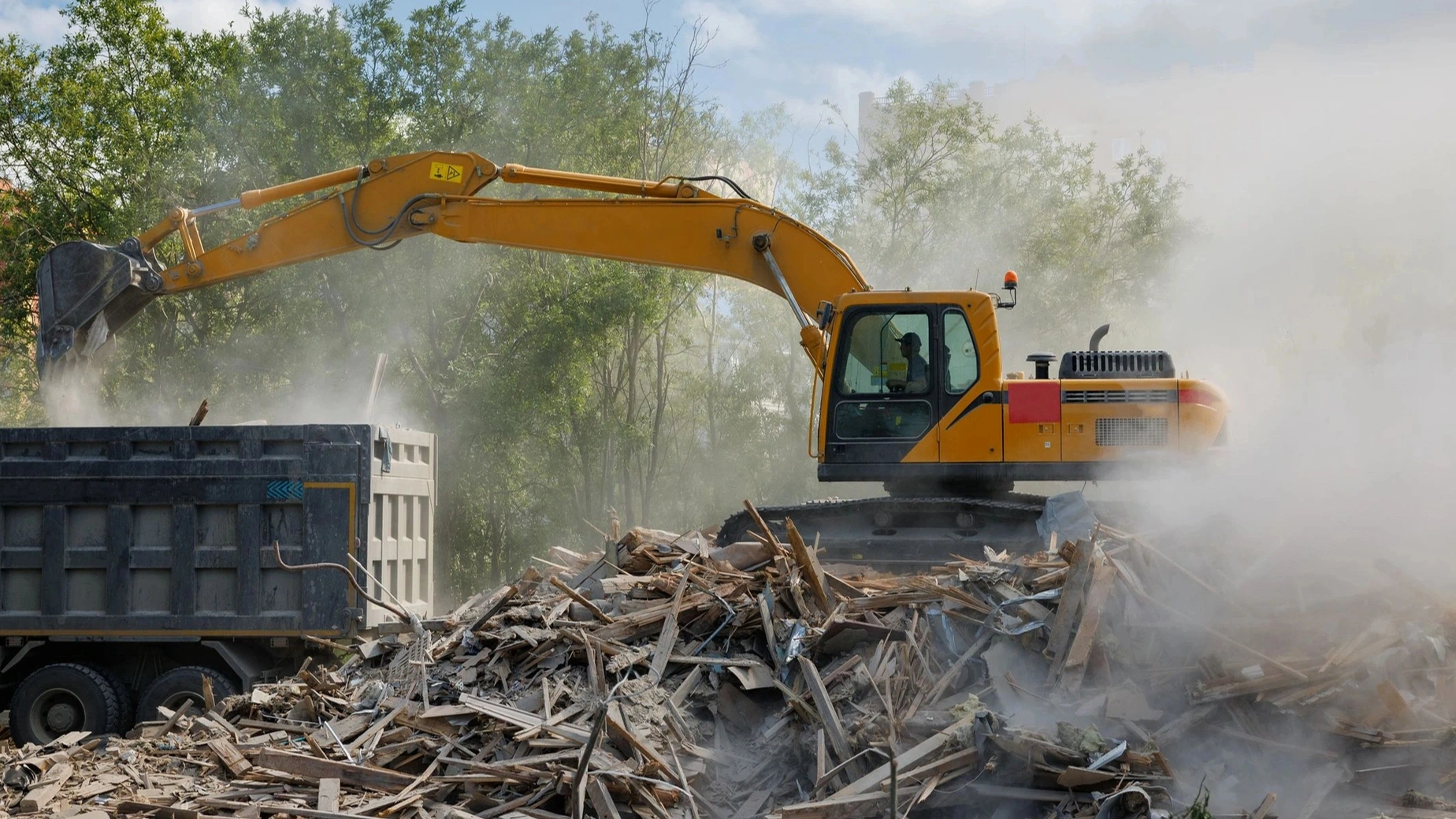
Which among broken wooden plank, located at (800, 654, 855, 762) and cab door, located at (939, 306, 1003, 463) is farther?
cab door, located at (939, 306, 1003, 463)

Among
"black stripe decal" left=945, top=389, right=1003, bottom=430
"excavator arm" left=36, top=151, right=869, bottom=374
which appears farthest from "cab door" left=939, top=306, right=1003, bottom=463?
"excavator arm" left=36, top=151, right=869, bottom=374

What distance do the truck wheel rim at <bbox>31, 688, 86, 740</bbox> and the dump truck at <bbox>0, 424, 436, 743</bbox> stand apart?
0.01 meters

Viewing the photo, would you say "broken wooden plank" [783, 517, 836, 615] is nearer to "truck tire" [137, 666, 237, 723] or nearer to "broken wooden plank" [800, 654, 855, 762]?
"broken wooden plank" [800, 654, 855, 762]

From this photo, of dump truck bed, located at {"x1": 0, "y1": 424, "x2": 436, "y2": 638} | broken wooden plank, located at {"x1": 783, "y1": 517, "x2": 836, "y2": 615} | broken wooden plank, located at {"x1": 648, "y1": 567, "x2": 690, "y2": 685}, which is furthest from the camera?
dump truck bed, located at {"x1": 0, "y1": 424, "x2": 436, "y2": 638}

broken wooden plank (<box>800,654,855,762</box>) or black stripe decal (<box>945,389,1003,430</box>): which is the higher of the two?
black stripe decal (<box>945,389,1003,430</box>)

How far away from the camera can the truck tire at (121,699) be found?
905 cm

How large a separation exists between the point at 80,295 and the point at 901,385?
23.7 feet

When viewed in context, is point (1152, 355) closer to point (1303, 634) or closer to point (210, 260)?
point (1303, 634)

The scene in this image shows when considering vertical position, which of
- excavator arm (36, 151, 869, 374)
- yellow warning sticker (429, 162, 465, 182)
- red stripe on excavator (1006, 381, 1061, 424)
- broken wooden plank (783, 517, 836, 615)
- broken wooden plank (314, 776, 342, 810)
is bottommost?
broken wooden plank (314, 776, 342, 810)

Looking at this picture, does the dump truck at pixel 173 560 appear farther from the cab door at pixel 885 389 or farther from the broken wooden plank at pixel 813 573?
the cab door at pixel 885 389

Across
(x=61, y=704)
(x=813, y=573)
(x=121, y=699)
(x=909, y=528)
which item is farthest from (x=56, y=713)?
(x=909, y=528)

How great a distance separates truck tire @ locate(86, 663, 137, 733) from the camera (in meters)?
9.05

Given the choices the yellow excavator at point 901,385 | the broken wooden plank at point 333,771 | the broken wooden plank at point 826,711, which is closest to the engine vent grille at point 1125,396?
the yellow excavator at point 901,385

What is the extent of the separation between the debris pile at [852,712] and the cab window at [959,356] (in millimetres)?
2636
